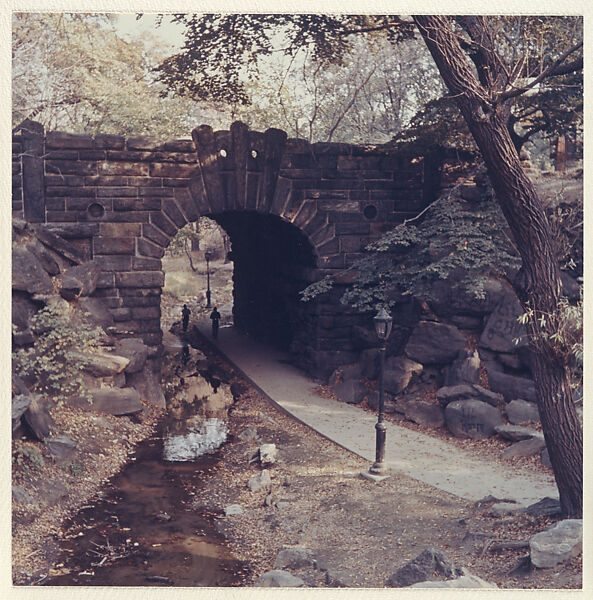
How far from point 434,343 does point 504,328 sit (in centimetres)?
119

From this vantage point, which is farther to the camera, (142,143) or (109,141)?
(142,143)

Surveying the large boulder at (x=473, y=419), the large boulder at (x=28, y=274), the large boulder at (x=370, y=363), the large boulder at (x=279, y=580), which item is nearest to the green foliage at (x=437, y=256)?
the large boulder at (x=370, y=363)

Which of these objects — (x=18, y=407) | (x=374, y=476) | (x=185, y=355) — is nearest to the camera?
(x=18, y=407)

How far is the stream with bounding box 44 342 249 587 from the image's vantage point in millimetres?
6375

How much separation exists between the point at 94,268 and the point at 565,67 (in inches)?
309

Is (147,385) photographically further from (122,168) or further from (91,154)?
(91,154)

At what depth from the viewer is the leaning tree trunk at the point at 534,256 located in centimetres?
649

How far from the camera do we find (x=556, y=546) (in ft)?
18.2

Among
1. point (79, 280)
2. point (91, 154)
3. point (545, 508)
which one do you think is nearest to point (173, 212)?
point (91, 154)

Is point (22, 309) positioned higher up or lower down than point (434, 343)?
higher up

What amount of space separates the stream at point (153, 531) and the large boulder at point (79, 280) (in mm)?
2667

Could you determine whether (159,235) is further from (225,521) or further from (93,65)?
(225,521)

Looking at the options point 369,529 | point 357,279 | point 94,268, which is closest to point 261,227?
point 357,279

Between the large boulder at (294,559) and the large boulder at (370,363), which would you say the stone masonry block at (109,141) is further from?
the large boulder at (294,559)
